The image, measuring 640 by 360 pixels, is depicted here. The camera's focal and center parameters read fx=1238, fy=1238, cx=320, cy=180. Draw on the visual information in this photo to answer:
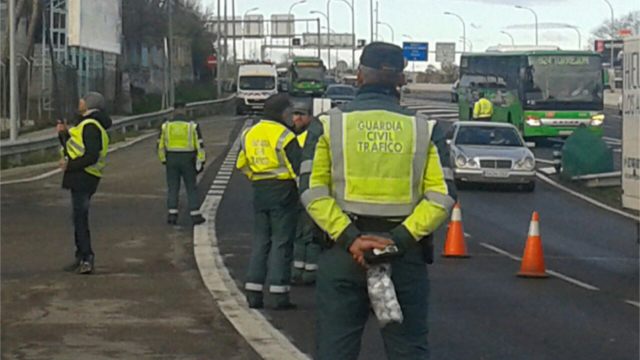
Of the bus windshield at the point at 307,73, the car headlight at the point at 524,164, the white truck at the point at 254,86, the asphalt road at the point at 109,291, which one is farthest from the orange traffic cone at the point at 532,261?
the bus windshield at the point at 307,73

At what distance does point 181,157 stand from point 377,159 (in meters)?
11.6

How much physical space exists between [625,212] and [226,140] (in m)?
21.0

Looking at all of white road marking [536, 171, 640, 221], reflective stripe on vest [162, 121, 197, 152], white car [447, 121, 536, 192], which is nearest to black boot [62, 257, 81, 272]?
reflective stripe on vest [162, 121, 197, 152]

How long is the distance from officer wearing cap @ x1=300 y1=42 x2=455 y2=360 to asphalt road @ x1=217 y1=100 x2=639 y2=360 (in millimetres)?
2960

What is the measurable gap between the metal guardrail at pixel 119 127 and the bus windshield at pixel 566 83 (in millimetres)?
11312

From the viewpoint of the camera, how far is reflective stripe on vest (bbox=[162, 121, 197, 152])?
56.4ft

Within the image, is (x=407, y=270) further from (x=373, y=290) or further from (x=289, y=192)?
(x=289, y=192)

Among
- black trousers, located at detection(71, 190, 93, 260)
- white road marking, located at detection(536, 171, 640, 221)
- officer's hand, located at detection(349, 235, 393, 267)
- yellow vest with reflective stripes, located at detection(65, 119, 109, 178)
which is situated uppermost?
yellow vest with reflective stripes, located at detection(65, 119, 109, 178)

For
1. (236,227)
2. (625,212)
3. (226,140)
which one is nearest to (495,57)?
(226,140)

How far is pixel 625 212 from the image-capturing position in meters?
22.1

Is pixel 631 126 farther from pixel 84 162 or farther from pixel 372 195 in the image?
pixel 372 195

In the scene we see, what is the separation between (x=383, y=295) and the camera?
5684 mm

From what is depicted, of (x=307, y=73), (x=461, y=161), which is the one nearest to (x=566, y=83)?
(x=461, y=161)

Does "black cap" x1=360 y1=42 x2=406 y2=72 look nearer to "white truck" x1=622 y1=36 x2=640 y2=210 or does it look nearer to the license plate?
"white truck" x1=622 y1=36 x2=640 y2=210
